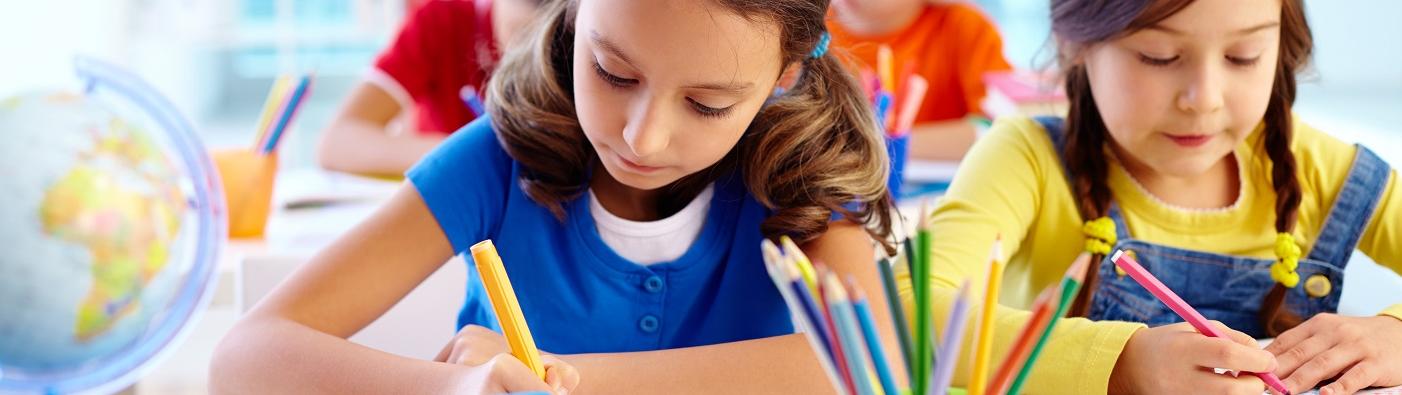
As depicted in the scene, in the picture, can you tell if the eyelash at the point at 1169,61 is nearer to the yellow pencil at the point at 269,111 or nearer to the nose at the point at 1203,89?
the nose at the point at 1203,89

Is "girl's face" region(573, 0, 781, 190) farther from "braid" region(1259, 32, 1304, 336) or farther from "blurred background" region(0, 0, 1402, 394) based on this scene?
"braid" region(1259, 32, 1304, 336)

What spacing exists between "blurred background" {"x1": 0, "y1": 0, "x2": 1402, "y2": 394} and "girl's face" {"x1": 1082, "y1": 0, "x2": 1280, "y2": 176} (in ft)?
0.55

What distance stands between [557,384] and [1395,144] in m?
2.18

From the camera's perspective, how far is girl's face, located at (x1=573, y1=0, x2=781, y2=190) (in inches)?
31.4

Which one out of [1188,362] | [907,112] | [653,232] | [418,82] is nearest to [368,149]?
[418,82]

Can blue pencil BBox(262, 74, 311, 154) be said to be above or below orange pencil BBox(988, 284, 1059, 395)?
below

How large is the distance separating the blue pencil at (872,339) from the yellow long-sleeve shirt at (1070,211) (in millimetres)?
497

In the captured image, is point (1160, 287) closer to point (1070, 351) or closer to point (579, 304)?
point (1070, 351)

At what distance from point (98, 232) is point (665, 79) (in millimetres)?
345

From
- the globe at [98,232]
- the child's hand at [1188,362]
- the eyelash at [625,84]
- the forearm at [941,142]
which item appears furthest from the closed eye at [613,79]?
the forearm at [941,142]

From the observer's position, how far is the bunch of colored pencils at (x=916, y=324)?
53 centimetres

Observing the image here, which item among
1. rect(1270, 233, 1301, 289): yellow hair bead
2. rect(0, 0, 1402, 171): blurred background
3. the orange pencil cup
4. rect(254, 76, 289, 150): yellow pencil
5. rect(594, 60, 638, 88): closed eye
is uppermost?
rect(594, 60, 638, 88): closed eye

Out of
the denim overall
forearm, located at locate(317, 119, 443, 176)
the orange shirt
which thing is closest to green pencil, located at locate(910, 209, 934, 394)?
the denim overall

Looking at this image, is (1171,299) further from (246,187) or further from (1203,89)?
(246,187)
